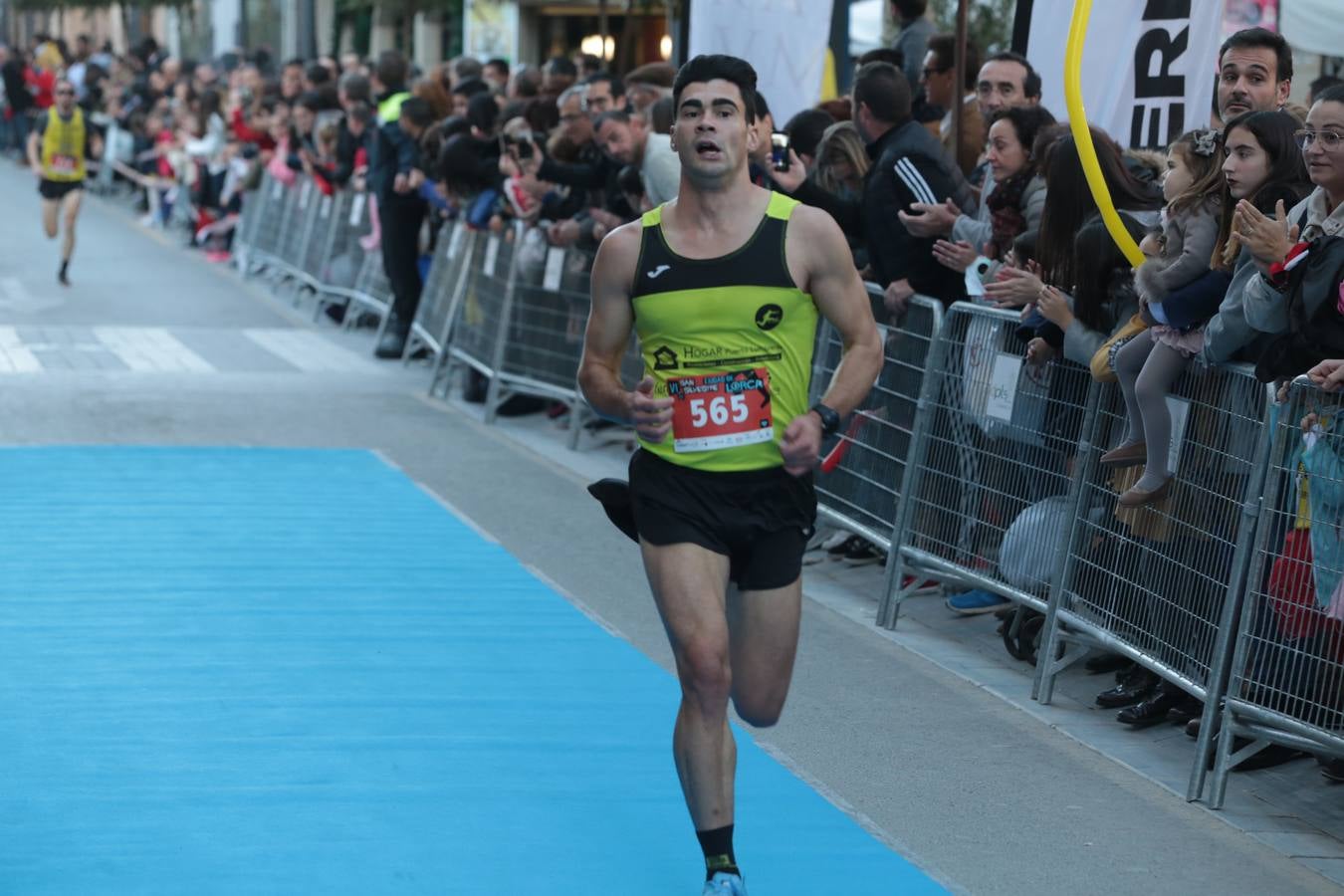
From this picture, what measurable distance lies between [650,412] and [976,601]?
3.82m

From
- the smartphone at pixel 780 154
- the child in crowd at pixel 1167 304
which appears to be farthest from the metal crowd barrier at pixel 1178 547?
the smartphone at pixel 780 154

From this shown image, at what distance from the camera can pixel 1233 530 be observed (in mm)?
6305

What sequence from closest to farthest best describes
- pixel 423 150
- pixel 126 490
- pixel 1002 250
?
1. pixel 1002 250
2. pixel 126 490
3. pixel 423 150

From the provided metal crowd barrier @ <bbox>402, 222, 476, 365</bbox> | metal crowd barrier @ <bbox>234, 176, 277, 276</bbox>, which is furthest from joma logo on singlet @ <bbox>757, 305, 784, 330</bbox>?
metal crowd barrier @ <bbox>234, 176, 277, 276</bbox>

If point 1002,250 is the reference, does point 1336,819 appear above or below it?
below

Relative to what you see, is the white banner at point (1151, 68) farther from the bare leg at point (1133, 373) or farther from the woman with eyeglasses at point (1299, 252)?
the woman with eyeglasses at point (1299, 252)

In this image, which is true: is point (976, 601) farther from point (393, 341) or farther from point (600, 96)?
point (393, 341)

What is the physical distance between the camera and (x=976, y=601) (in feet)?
28.0

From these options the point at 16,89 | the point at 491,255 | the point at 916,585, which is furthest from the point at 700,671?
the point at 16,89

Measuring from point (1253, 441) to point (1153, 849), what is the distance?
129 cm

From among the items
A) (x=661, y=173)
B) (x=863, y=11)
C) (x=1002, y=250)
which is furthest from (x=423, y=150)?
(x=1002, y=250)

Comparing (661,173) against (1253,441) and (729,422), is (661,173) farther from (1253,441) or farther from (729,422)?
(729,422)

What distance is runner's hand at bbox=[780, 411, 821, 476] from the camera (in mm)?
4910

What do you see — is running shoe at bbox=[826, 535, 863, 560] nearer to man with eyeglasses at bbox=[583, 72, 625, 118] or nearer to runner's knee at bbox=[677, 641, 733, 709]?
man with eyeglasses at bbox=[583, 72, 625, 118]
